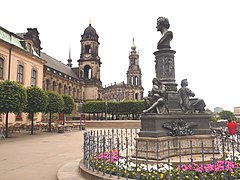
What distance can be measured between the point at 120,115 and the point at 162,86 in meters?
47.1

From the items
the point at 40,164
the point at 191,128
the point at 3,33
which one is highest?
the point at 3,33

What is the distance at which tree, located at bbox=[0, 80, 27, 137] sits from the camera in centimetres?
2084

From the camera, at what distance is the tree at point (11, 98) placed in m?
20.8

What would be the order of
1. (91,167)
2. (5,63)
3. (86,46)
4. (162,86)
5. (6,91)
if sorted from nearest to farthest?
(91,167) → (162,86) → (6,91) → (5,63) → (86,46)

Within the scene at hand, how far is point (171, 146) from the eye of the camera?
26.8 feet

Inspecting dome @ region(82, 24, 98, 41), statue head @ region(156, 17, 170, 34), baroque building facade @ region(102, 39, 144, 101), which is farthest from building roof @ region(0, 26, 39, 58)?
baroque building facade @ region(102, 39, 144, 101)

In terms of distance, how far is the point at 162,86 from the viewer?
28.4ft

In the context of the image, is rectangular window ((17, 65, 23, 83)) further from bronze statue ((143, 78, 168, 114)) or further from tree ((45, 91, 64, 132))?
bronze statue ((143, 78, 168, 114))

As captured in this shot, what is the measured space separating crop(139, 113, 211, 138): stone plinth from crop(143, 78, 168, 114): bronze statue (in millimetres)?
232

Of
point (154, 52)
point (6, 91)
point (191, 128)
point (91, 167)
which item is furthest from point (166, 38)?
point (6, 91)

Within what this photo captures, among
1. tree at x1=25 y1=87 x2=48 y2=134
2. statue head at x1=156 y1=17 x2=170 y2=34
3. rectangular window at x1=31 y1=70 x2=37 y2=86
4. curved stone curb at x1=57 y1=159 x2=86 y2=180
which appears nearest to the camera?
curved stone curb at x1=57 y1=159 x2=86 y2=180

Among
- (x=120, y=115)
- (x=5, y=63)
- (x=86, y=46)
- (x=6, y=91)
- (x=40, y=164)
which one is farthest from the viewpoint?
(x=86, y=46)

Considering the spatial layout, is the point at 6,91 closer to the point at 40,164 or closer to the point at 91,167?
the point at 40,164

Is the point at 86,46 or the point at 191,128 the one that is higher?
A: the point at 86,46
